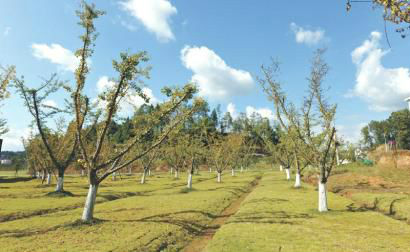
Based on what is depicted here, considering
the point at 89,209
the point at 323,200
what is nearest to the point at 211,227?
the point at 89,209

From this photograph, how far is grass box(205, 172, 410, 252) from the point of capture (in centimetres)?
1372

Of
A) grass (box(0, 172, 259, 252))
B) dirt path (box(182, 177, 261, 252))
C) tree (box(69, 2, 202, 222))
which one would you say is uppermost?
tree (box(69, 2, 202, 222))

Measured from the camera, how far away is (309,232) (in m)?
16.4

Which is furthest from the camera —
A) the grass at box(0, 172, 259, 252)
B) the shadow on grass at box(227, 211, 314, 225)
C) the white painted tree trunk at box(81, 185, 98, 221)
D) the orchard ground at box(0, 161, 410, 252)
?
the shadow on grass at box(227, 211, 314, 225)

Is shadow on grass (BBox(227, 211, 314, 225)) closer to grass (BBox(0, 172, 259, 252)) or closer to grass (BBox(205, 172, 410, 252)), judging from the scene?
grass (BBox(205, 172, 410, 252))

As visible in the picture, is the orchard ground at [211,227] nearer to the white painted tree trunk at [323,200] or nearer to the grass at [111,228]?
the grass at [111,228]

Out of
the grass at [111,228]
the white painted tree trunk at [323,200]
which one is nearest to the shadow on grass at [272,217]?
the white painted tree trunk at [323,200]

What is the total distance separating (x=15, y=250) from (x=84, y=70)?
38.4ft

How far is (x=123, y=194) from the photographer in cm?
3812

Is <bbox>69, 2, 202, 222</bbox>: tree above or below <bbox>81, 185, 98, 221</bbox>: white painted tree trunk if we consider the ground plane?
above

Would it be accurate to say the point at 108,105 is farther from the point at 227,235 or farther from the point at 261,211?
the point at 261,211

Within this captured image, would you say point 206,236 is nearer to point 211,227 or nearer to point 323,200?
point 211,227

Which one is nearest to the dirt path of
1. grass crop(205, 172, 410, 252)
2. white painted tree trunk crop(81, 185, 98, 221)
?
grass crop(205, 172, 410, 252)

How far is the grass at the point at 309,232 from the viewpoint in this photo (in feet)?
45.0
